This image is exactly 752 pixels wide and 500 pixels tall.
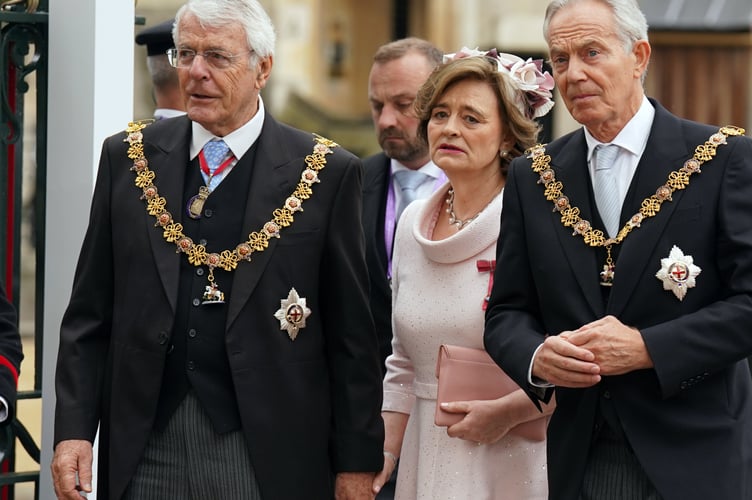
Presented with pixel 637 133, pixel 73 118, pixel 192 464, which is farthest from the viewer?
pixel 73 118

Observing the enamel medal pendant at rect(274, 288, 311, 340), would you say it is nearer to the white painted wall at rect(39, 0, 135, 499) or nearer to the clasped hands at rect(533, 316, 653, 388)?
the clasped hands at rect(533, 316, 653, 388)

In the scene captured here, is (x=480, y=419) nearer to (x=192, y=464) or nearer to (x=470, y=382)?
(x=470, y=382)

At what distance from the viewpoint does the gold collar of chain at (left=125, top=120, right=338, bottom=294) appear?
4.48 meters

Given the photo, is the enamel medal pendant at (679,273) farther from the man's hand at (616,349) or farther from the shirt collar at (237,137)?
the shirt collar at (237,137)

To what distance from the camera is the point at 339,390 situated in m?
4.57

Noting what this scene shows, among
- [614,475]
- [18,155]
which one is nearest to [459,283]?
[614,475]

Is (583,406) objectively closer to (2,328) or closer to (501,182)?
(501,182)

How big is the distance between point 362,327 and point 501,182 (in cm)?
74

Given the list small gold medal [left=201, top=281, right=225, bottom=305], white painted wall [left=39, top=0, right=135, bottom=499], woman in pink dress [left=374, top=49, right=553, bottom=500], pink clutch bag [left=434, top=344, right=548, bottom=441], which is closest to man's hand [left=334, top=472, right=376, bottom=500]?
woman in pink dress [left=374, top=49, right=553, bottom=500]

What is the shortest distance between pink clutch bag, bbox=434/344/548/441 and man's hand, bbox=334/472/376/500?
28 cm

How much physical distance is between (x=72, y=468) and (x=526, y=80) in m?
1.86

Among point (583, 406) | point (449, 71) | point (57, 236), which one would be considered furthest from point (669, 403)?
point (57, 236)

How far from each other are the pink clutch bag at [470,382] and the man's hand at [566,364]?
582 mm

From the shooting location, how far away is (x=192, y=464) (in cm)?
437
